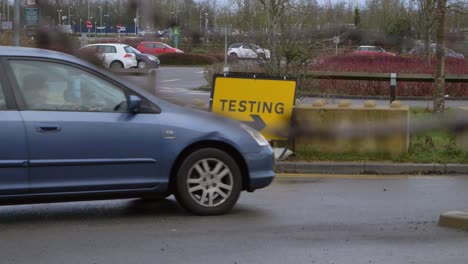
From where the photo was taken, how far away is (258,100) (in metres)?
10.5

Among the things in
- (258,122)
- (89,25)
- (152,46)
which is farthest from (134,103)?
(258,122)

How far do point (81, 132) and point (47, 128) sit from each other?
0.94ft

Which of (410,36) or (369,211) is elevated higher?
(410,36)

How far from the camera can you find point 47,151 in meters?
5.98

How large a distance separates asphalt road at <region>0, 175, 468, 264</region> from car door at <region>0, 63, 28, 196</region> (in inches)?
15.7

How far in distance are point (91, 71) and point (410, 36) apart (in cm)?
350

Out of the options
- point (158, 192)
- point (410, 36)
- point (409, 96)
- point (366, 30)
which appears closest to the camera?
point (366, 30)

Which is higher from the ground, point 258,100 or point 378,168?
point 258,100

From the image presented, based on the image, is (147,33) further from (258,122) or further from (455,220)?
(258,122)

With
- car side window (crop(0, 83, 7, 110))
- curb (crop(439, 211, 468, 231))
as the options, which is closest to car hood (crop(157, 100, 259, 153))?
car side window (crop(0, 83, 7, 110))

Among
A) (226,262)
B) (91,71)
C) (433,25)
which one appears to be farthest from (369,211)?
(433,25)

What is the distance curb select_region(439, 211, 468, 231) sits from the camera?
6.21 meters

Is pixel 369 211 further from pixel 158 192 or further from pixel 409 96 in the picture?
pixel 409 96

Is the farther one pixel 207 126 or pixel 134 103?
pixel 207 126
